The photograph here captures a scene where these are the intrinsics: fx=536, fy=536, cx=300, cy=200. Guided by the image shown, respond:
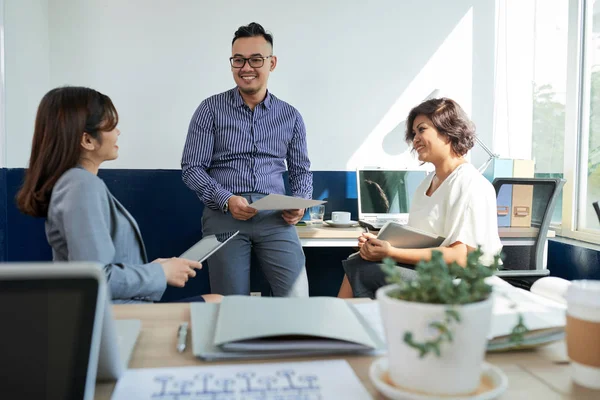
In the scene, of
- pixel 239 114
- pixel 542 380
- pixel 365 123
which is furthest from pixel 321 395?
pixel 365 123

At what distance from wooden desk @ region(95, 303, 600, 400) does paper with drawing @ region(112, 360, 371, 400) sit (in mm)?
23

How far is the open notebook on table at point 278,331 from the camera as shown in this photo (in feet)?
2.86

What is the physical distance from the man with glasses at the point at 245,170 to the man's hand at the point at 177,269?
100 cm

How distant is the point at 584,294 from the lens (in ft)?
2.47

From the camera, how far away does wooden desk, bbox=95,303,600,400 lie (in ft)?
2.47

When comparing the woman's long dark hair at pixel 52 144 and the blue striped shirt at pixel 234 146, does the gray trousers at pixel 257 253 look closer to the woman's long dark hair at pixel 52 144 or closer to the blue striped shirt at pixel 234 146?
the blue striped shirt at pixel 234 146

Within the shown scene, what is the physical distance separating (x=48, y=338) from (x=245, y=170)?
2269 mm

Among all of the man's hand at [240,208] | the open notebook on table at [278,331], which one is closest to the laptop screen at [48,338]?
the open notebook on table at [278,331]

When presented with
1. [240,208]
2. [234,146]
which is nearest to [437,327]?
[240,208]

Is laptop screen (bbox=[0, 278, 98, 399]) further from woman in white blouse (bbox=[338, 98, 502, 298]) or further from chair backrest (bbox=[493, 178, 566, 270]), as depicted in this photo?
chair backrest (bbox=[493, 178, 566, 270])

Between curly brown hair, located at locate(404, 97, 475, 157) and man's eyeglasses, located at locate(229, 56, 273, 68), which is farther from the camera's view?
man's eyeglasses, located at locate(229, 56, 273, 68)

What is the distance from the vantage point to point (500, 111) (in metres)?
3.90

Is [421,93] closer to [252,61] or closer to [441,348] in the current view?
[252,61]

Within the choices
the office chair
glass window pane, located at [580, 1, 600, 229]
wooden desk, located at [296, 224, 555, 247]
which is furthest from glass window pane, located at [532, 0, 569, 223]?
the office chair
